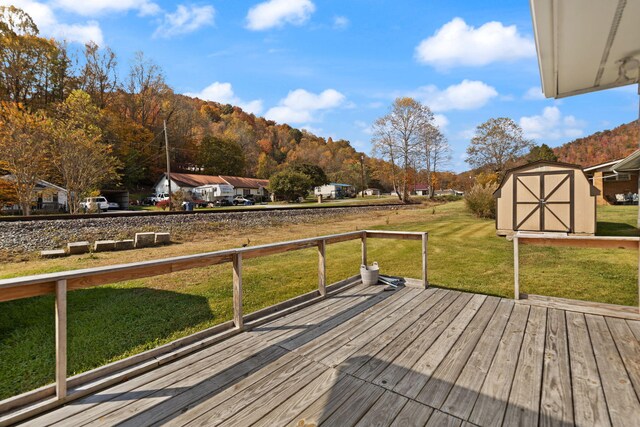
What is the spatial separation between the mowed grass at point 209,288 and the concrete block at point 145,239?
963 mm

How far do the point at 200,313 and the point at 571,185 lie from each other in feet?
40.8

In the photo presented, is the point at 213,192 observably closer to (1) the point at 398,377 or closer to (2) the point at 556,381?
(1) the point at 398,377

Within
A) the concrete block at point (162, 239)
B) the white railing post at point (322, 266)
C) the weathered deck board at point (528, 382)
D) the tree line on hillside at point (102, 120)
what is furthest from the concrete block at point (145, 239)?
the tree line on hillside at point (102, 120)

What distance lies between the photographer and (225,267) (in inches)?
311

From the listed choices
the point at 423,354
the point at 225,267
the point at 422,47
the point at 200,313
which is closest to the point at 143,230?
the point at 225,267

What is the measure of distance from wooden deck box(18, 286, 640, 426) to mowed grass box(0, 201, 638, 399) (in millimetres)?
1840

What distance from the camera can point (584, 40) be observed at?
→ 3324 millimetres

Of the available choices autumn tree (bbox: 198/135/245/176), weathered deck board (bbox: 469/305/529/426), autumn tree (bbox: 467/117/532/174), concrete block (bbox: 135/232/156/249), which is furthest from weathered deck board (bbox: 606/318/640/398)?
autumn tree (bbox: 198/135/245/176)

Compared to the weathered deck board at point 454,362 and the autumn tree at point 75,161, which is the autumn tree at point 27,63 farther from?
the weathered deck board at point 454,362

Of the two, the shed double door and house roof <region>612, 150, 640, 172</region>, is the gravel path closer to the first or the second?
the shed double door

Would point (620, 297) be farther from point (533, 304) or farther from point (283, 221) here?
point (283, 221)

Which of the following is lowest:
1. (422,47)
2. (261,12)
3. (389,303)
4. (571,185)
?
(389,303)

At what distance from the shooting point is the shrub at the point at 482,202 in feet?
55.7

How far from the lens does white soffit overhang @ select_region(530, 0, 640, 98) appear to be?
273 centimetres
